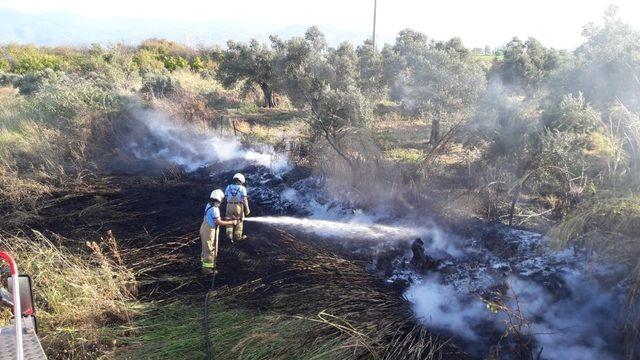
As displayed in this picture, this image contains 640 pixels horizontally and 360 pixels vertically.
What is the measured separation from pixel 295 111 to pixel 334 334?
47.0 ft

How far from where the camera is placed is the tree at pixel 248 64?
18.2 metres

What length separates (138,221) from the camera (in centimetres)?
884

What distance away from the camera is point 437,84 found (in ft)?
40.4

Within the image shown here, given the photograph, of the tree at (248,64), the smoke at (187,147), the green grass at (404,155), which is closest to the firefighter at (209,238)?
the green grass at (404,155)

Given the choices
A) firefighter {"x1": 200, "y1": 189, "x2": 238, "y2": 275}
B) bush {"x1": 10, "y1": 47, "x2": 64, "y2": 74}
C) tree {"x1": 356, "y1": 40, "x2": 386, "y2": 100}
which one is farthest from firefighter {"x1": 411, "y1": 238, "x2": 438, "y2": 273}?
bush {"x1": 10, "y1": 47, "x2": 64, "y2": 74}

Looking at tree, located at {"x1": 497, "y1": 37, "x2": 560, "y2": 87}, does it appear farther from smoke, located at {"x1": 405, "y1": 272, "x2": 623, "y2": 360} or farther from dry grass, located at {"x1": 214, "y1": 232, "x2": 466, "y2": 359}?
dry grass, located at {"x1": 214, "y1": 232, "x2": 466, "y2": 359}

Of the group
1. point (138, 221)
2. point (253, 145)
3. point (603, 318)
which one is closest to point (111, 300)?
point (138, 221)

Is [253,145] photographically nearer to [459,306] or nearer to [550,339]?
[459,306]

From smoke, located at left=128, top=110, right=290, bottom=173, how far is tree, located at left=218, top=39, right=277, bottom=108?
5.10m

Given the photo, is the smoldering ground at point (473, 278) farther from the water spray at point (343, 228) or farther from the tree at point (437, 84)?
the tree at point (437, 84)

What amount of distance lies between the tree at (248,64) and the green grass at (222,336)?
45.7 feet

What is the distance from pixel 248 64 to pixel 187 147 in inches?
244

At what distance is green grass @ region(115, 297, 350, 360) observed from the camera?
454cm

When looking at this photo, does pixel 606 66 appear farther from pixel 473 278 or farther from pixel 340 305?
pixel 340 305
